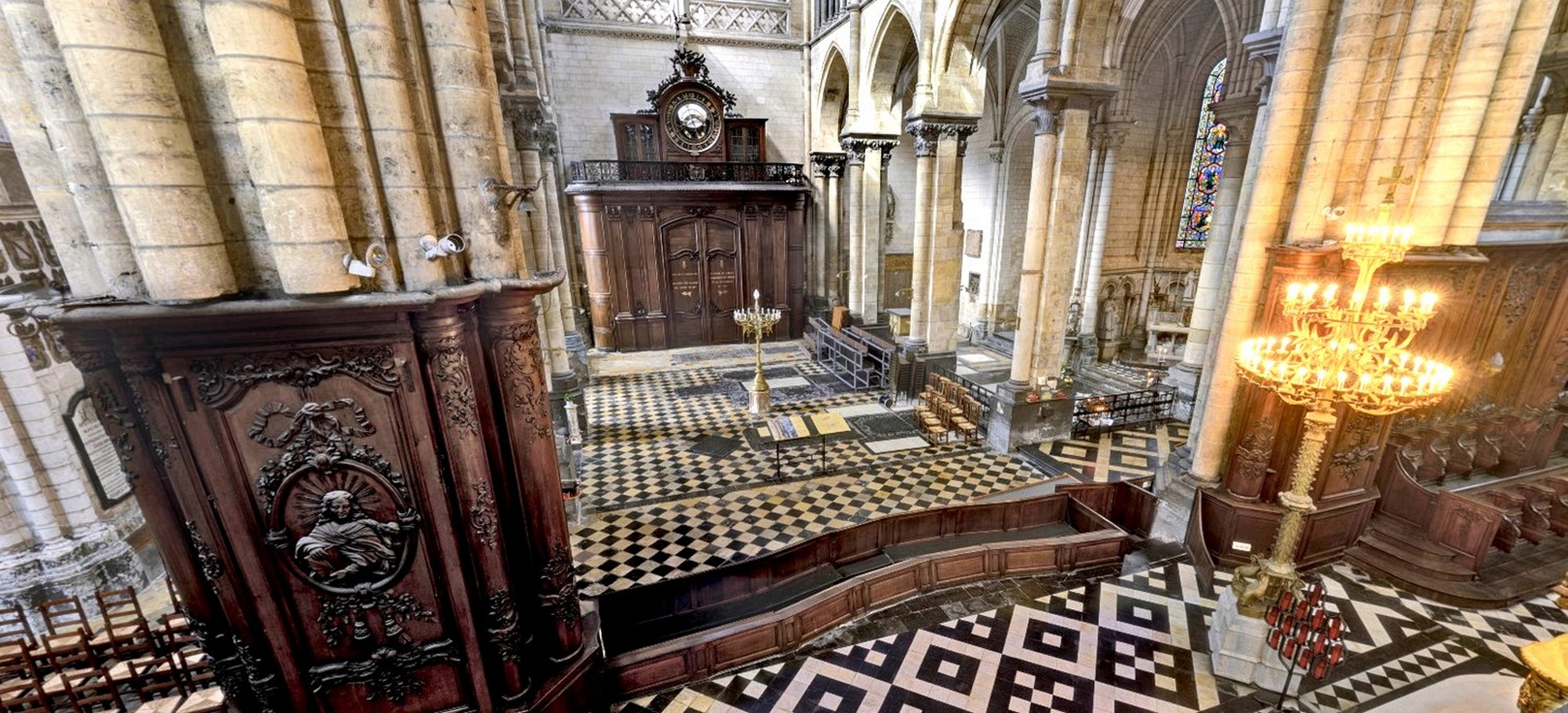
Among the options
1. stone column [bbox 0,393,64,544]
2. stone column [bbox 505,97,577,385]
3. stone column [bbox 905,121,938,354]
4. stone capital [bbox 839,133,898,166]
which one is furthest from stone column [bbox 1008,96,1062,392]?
stone column [bbox 0,393,64,544]

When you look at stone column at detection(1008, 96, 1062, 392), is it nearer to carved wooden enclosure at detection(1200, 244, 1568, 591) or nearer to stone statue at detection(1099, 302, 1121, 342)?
carved wooden enclosure at detection(1200, 244, 1568, 591)

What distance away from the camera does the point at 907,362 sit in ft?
39.8

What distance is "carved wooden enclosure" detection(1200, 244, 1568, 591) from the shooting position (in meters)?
5.92

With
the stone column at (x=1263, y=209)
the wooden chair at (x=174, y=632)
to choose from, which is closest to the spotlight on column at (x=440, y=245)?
the wooden chair at (x=174, y=632)

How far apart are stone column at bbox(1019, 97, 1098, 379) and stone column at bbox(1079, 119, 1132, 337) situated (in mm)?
6477

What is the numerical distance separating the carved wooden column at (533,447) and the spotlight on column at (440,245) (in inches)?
15.6

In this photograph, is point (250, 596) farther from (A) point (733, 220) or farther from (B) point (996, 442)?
(A) point (733, 220)

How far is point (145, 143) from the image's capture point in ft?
7.96

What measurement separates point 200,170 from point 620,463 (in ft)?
24.9

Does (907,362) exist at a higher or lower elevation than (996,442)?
higher

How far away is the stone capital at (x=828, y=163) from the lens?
16.9 m

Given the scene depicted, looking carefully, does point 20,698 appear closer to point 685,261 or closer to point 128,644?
point 128,644

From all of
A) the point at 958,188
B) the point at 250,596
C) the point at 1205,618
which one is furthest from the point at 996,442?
the point at 250,596

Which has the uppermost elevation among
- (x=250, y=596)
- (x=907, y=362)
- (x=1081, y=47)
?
(x=1081, y=47)
